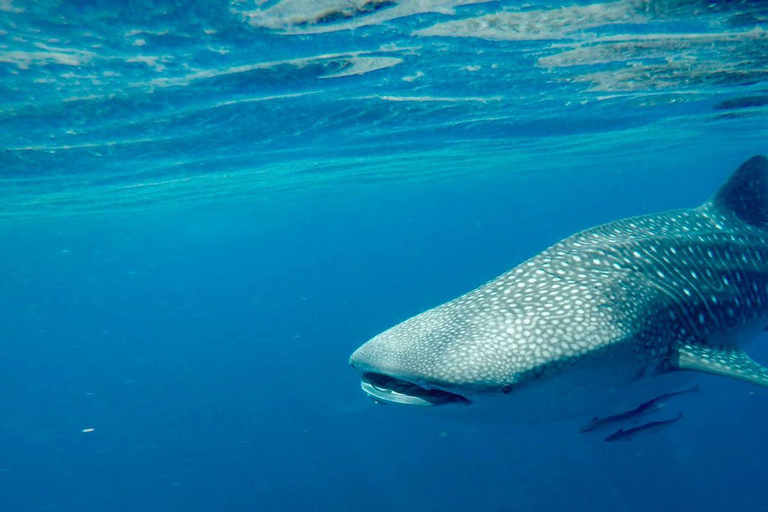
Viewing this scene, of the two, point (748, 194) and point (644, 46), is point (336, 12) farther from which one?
point (644, 46)

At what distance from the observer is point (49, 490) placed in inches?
961

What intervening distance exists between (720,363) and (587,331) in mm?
1209

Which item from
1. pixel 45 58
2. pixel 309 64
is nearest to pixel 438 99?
pixel 309 64

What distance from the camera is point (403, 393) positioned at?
12.9ft

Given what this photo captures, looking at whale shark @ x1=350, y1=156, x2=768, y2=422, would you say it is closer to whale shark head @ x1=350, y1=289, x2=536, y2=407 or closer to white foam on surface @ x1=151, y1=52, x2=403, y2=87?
whale shark head @ x1=350, y1=289, x2=536, y2=407

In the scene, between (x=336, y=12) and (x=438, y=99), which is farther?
(x=438, y=99)

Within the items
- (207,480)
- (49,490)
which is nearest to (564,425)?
(207,480)

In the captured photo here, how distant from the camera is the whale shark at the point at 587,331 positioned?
3.91 meters

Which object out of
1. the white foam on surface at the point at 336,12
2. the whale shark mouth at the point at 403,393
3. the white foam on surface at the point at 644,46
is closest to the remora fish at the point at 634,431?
the whale shark mouth at the point at 403,393

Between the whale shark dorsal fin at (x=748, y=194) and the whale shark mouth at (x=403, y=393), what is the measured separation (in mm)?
5184

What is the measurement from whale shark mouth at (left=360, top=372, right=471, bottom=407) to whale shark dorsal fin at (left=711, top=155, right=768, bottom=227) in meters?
5.18

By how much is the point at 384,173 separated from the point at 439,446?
729 inches

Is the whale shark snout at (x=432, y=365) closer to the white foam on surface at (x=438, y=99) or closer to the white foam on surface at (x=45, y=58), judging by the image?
the white foam on surface at (x=45, y=58)

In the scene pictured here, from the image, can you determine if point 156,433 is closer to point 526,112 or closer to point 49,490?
point 49,490
